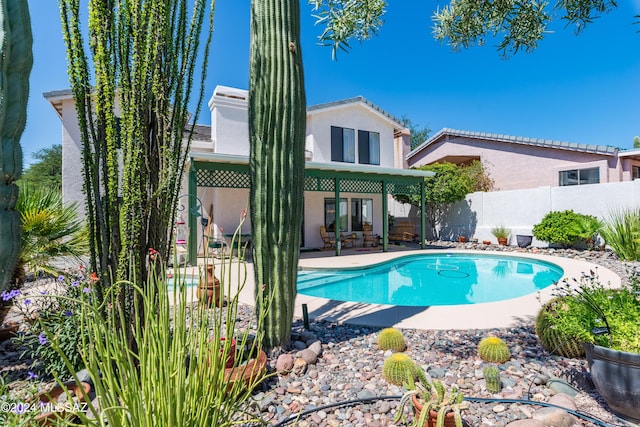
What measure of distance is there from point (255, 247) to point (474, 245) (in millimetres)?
15537

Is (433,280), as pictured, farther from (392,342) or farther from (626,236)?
(392,342)

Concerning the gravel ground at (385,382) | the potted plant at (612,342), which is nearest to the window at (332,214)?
the gravel ground at (385,382)

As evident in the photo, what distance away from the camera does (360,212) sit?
1788 cm

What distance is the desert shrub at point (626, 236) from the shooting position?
1030cm

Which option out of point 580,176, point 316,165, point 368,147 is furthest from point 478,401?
→ point 580,176

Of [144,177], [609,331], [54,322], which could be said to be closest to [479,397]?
[609,331]

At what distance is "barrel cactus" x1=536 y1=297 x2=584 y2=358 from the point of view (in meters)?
3.69

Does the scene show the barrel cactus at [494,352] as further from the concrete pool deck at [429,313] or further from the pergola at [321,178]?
the pergola at [321,178]

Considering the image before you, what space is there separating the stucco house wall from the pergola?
276 inches

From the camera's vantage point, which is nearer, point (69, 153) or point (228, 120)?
point (69, 153)

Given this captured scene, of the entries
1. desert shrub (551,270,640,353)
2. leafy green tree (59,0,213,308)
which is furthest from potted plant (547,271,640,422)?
leafy green tree (59,0,213,308)

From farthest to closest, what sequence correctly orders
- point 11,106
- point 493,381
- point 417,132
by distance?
point 417,132, point 493,381, point 11,106

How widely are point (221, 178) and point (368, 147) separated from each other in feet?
29.2

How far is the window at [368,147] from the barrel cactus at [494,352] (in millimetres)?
14251
